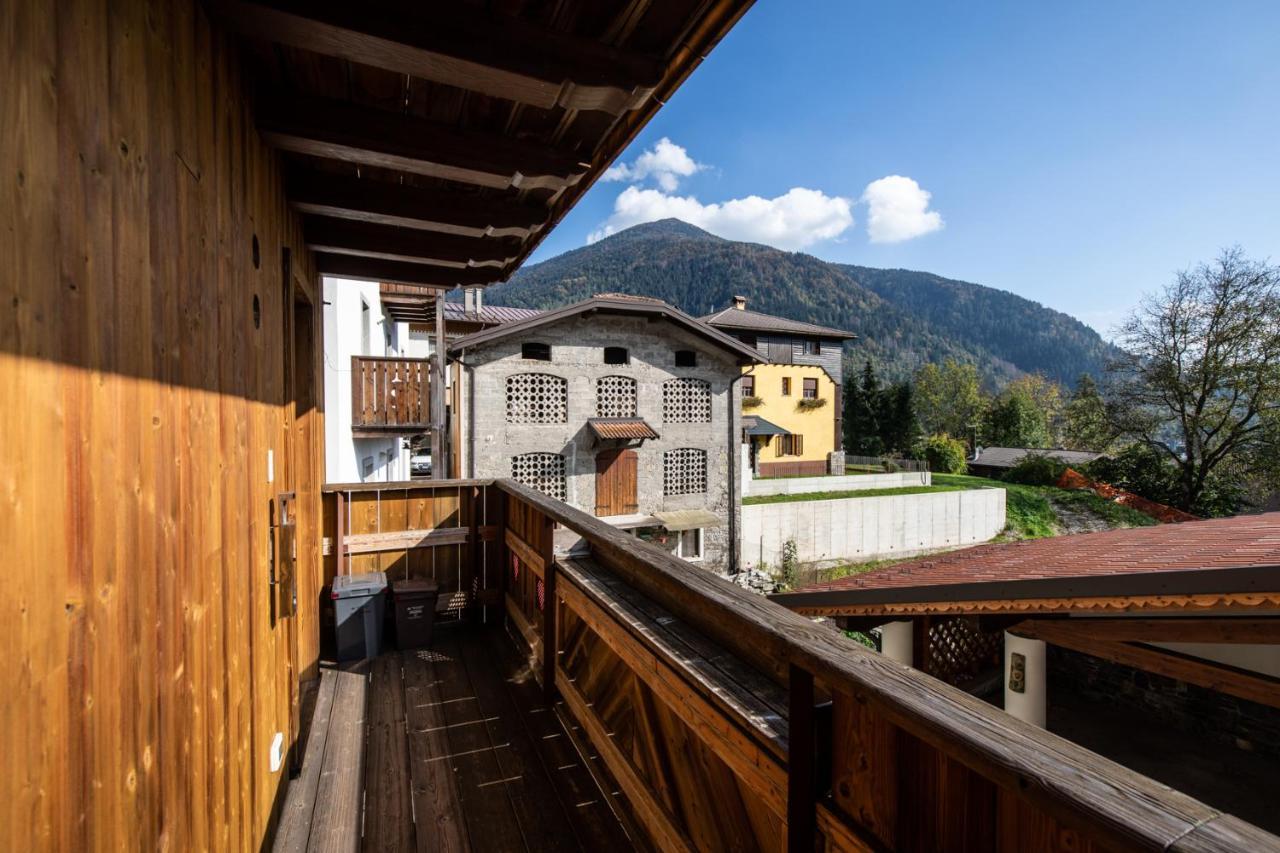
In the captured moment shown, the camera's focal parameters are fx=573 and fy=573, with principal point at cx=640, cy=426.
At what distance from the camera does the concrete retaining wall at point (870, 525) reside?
18.7 meters

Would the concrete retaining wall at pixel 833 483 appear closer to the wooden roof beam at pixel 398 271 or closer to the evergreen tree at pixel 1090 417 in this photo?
the evergreen tree at pixel 1090 417

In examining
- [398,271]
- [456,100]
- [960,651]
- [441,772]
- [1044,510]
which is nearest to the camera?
[456,100]

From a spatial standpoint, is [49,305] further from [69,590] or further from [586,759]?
[586,759]

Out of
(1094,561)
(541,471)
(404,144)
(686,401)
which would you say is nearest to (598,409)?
(541,471)

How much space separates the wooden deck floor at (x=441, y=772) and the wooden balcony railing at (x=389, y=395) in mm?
5780

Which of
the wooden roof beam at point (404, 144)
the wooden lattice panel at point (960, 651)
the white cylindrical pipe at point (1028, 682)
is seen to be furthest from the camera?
the wooden lattice panel at point (960, 651)

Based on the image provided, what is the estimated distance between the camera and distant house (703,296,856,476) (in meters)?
28.5

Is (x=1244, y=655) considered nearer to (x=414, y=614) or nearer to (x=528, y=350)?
(x=414, y=614)

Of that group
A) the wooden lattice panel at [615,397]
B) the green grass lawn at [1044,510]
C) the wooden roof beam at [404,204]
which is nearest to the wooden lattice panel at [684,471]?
the wooden lattice panel at [615,397]

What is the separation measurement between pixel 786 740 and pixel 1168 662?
464 cm

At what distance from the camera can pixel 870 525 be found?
2019cm

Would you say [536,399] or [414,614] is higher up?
[536,399]

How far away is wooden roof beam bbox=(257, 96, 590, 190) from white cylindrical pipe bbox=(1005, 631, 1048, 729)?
16.3ft

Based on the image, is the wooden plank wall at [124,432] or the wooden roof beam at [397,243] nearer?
the wooden plank wall at [124,432]
